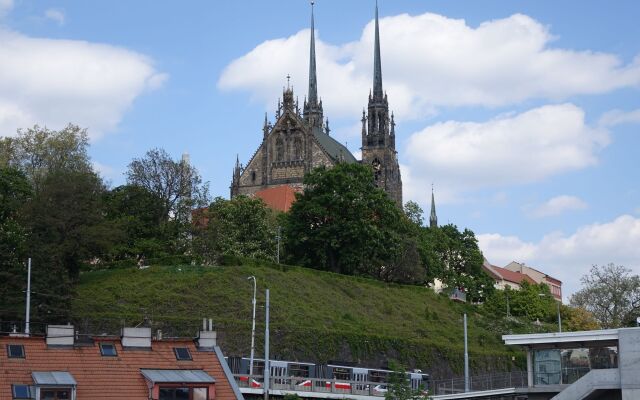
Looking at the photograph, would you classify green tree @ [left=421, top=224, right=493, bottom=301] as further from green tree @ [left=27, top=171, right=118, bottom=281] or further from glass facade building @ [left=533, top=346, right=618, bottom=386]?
glass facade building @ [left=533, top=346, right=618, bottom=386]

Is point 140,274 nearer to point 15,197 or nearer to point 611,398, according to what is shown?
point 15,197

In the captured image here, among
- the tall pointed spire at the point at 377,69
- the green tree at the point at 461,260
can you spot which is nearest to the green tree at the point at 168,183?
the green tree at the point at 461,260

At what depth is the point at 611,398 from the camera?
51250 mm

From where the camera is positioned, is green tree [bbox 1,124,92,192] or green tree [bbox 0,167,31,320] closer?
green tree [bbox 0,167,31,320]

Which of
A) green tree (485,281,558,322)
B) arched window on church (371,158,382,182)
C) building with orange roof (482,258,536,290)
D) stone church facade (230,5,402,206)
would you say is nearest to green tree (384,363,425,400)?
green tree (485,281,558,322)

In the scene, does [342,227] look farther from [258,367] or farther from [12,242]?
[258,367]

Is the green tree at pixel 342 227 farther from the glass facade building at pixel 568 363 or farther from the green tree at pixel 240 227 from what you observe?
the glass facade building at pixel 568 363

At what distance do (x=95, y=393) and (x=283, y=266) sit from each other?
53702mm

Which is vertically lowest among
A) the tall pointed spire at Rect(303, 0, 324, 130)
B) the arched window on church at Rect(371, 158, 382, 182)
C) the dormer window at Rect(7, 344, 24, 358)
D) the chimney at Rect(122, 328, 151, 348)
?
the dormer window at Rect(7, 344, 24, 358)

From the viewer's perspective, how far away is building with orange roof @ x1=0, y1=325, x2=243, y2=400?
41094 mm

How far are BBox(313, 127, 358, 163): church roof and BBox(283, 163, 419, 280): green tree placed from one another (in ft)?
150

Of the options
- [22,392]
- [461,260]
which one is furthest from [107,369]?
[461,260]

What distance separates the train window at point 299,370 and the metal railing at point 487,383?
8.66 metres

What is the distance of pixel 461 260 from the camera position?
13588cm
